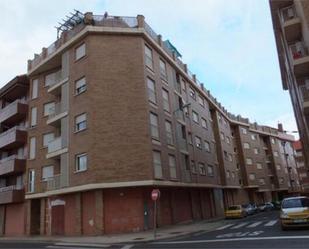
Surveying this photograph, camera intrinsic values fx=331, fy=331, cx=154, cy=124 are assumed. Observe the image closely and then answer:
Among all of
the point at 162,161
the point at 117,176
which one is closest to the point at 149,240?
the point at 117,176

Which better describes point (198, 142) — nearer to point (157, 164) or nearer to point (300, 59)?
point (157, 164)

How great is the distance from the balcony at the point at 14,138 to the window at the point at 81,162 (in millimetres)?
9407

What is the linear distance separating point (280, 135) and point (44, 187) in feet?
198

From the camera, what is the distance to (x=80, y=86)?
2447cm

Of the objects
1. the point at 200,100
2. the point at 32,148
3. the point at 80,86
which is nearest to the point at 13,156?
the point at 32,148

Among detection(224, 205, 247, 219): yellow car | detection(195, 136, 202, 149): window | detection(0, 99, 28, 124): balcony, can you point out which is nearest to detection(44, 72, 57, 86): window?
detection(0, 99, 28, 124): balcony

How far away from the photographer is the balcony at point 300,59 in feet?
71.4

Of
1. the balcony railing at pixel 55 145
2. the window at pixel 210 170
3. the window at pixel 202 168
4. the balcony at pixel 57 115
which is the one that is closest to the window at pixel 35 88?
the balcony at pixel 57 115

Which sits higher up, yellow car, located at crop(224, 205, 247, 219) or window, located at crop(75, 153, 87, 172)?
window, located at crop(75, 153, 87, 172)

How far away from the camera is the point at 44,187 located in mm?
26109

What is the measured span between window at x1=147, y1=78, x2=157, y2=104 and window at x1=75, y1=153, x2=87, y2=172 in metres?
6.47

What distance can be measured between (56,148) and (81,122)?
338cm

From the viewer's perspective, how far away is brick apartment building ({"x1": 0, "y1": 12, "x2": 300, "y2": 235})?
21547mm

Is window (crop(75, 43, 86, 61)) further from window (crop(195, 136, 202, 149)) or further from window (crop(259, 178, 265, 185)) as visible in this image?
window (crop(259, 178, 265, 185))
